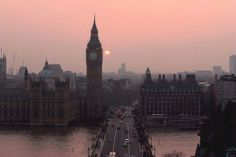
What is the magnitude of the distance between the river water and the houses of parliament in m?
4.10

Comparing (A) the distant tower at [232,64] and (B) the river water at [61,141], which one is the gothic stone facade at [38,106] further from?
(A) the distant tower at [232,64]

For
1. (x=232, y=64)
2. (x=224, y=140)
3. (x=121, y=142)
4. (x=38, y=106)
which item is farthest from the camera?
(x=232, y=64)

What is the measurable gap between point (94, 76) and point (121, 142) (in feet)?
82.9

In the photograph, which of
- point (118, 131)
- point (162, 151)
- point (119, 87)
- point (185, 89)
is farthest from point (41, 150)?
point (119, 87)

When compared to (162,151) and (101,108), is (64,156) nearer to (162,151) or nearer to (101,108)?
(162,151)

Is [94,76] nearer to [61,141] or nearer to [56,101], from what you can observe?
[56,101]

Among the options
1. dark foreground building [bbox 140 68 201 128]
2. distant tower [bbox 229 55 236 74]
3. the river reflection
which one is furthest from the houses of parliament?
distant tower [bbox 229 55 236 74]

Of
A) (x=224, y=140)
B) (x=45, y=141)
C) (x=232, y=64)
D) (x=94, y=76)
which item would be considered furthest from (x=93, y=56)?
(x=232, y=64)

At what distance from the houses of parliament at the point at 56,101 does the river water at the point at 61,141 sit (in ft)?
13.5

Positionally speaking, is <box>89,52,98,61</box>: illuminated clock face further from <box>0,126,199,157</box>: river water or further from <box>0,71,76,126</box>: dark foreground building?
<box>0,126,199,157</box>: river water

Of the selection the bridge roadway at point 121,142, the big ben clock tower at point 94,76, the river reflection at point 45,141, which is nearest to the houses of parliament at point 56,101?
the big ben clock tower at point 94,76

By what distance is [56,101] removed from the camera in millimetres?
58812

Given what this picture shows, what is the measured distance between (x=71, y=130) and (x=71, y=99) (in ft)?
37.3

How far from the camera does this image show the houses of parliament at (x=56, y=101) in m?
58.2
